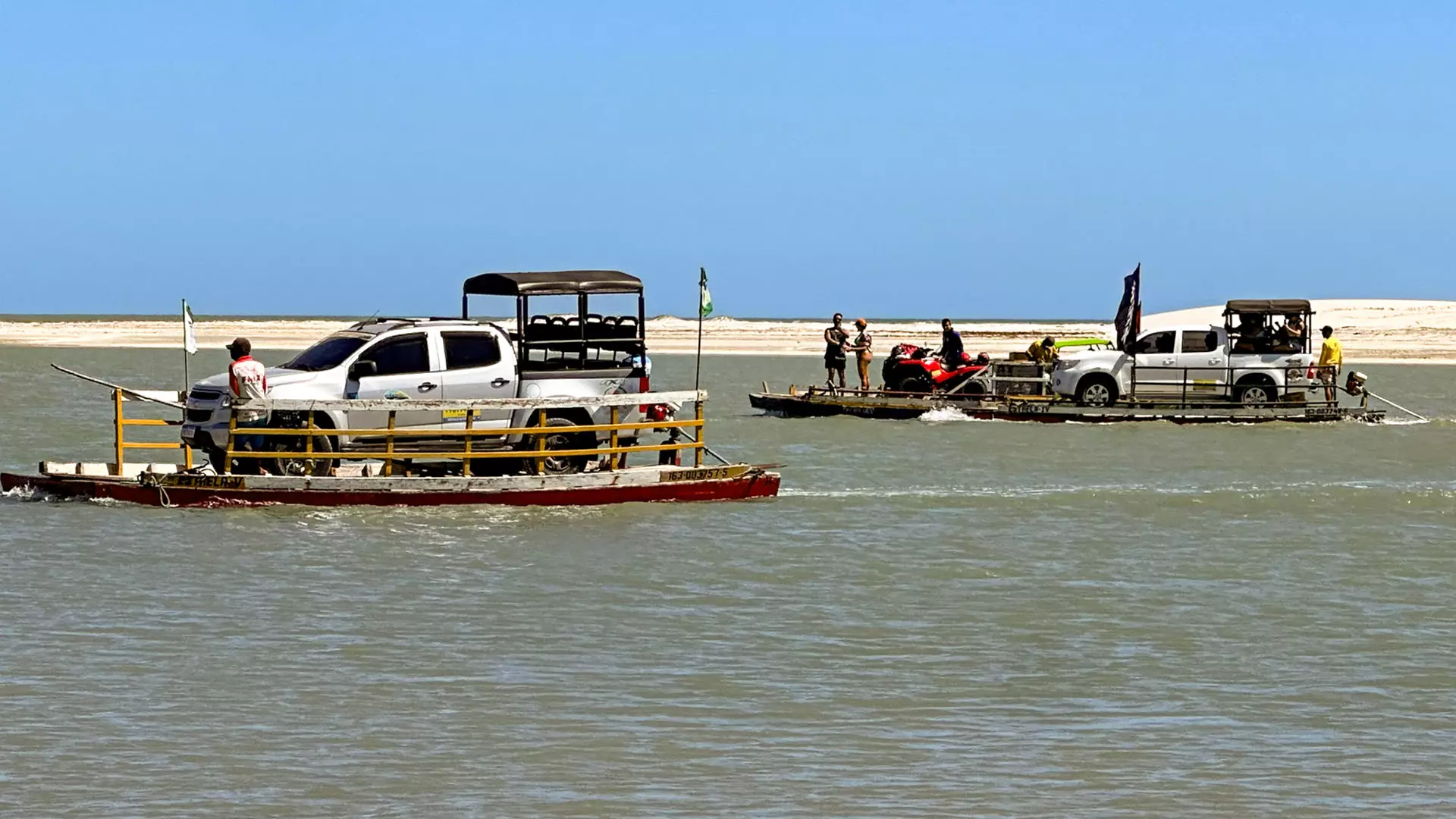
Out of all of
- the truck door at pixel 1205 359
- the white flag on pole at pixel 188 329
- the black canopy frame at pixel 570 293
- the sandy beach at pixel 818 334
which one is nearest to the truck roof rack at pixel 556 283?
the black canopy frame at pixel 570 293

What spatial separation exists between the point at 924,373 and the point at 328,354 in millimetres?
18046

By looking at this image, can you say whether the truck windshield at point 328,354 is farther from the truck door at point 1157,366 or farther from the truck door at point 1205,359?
the truck door at point 1205,359

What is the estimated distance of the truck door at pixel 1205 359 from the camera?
34938 millimetres

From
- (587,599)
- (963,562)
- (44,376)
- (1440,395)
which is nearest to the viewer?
(587,599)

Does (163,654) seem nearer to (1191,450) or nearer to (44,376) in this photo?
(1191,450)

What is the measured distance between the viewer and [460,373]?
67.5ft

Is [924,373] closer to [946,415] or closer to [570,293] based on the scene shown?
[946,415]

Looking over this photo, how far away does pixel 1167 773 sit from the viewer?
32.4ft

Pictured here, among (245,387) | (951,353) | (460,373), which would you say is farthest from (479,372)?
(951,353)

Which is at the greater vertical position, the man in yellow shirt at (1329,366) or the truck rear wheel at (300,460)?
the man in yellow shirt at (1329,366)

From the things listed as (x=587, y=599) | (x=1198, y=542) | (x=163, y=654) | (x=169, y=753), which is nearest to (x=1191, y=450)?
(x=1198, y=542)

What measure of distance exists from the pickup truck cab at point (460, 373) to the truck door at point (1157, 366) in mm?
15685

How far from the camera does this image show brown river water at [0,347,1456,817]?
31.6 feet

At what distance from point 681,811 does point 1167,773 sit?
100 inches
